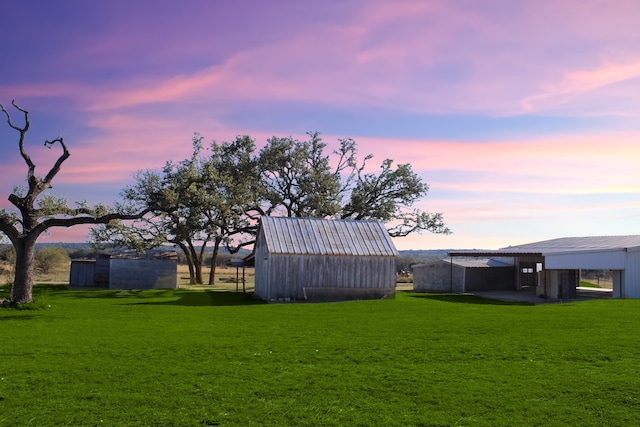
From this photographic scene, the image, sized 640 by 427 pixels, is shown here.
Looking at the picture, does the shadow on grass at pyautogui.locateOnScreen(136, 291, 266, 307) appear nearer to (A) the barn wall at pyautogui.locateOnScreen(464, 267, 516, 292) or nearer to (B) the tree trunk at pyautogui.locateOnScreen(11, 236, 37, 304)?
(B) the tree trunk at pyautogui.locateOnScreen(11, 236, 37, 304)

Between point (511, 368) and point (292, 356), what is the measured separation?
4842 mm

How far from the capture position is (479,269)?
4619cm

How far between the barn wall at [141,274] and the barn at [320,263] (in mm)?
12057

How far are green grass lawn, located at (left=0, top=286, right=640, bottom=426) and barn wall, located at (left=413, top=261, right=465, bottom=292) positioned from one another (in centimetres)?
2494

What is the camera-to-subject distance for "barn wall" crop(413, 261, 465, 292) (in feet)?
150

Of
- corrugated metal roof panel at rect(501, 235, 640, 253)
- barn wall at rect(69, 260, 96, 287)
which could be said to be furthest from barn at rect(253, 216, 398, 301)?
barn wall at rect(69, 260, 96, 287)

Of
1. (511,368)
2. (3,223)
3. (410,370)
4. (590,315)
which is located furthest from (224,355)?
(3,223)

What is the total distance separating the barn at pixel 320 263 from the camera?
3120 centimetres

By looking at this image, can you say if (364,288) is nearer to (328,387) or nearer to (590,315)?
(590,315)

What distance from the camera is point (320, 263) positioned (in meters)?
31.8

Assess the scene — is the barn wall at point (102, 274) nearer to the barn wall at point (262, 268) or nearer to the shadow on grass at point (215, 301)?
the shadow on grass at point (215, 301)

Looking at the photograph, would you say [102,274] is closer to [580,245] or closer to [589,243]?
[580,245]

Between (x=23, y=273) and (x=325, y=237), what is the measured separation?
15415 millimetres

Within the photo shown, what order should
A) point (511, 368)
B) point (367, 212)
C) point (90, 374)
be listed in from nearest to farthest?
point (90, 374) < point (511, 368) < point (367, 212)
